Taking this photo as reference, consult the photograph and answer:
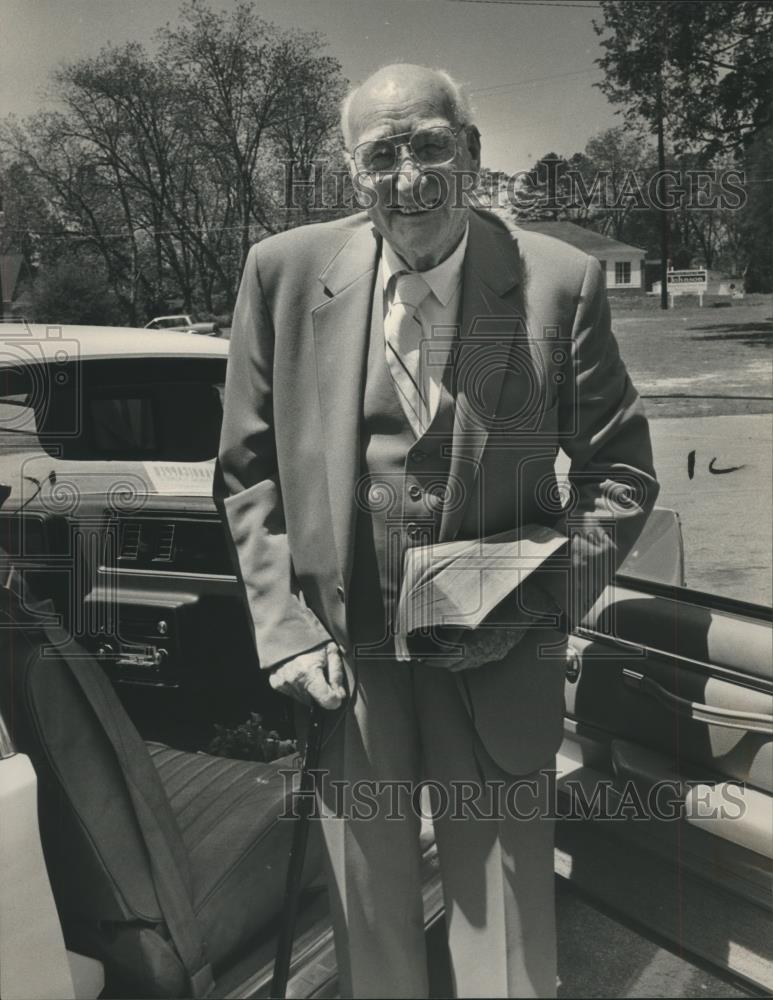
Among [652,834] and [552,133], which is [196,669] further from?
[552,133]

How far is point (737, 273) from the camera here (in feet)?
6.71

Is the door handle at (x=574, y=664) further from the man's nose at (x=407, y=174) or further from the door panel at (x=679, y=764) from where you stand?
the man's nose at (x=407, y=174)

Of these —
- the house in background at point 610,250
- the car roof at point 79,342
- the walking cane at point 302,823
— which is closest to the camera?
the walking cane at point 302,823

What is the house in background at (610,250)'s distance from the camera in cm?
189

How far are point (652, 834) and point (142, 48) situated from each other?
207 cm

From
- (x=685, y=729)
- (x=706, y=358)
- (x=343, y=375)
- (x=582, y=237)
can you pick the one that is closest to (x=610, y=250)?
(x=582, y=237)

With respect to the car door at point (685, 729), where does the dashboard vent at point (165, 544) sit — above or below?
above

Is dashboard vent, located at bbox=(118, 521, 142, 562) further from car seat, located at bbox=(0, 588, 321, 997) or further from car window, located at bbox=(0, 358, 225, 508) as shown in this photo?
car seat, located at bbox=(0, 588, 321, 997)

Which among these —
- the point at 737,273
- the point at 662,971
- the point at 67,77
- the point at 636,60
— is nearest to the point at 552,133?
the point at 636,60

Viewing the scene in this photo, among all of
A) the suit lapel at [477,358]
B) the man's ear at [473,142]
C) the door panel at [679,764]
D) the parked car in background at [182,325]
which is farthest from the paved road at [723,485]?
the parked car in background at [182,325]

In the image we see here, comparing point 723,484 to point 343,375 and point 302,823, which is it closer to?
point 343,375

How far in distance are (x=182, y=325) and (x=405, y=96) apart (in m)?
0.93

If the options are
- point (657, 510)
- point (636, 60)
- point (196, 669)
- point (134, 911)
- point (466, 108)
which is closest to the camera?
point (466, 108)

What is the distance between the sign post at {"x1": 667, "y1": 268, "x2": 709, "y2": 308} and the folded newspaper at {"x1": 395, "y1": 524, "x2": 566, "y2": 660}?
0.78 m
